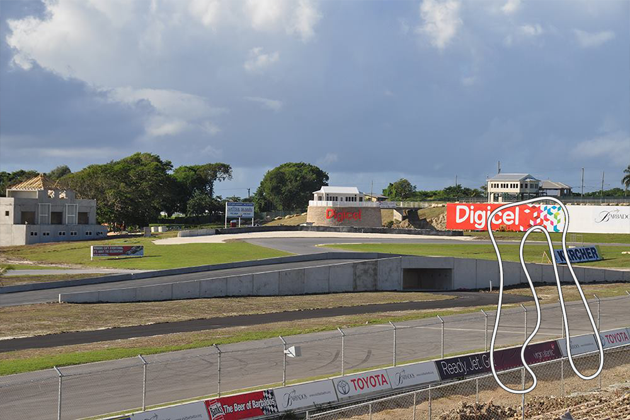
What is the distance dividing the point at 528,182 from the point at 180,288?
132 metres

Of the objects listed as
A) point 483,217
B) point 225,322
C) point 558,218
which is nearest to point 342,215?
point 483,217

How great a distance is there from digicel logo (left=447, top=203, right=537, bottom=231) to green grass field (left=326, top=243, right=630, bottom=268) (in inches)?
1008

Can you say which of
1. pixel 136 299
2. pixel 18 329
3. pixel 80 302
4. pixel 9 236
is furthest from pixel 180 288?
pixel 9 236

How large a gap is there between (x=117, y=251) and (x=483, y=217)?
72456 mm

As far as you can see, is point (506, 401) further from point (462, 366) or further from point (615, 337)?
point (615, 337)

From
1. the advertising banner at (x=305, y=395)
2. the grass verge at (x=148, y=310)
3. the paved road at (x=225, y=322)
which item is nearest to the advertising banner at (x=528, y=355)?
the advertising banner at (x=305, y=395)

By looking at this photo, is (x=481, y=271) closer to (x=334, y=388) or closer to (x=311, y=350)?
(x=311, y=350)

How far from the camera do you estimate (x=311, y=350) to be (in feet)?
108

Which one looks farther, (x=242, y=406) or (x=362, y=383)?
(x=362, y=383)

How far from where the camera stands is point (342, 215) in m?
140

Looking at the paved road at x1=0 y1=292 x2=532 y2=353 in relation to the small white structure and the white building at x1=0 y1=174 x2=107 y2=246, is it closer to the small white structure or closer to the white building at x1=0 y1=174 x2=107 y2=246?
the white building at x1=0 y1=174 x2=107 y2=246

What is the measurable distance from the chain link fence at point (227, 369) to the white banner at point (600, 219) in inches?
3375

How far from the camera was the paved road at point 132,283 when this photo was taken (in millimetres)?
52125

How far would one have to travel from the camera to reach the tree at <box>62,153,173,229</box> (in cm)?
14125
